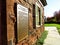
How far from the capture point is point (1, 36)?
4125mm

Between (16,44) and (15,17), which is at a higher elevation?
(15,17)

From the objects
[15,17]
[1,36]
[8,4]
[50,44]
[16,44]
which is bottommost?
[50,44]

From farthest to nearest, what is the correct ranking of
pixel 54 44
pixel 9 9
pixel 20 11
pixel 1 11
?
1. pixel 54 44
2. pixel 20 11
3. pixel 9 9
4. pixel 1 11

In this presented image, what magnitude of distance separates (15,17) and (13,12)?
0.18 m

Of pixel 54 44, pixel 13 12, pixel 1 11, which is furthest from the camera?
pixel 54 44

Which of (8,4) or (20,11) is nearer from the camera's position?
(8,4)

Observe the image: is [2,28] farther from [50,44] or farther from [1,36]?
[50,44]

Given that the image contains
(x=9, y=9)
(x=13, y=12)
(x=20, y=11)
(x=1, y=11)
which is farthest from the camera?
(x=20, y=11)

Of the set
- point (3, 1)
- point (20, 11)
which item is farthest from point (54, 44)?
point (3, 1)

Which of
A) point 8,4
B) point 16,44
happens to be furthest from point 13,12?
point 16,44

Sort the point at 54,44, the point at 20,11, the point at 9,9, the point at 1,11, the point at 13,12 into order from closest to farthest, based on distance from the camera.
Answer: the point at 1,11 → the point at 9,9 → the point at 13,12 → the point at 20,11 → the point at 54,44

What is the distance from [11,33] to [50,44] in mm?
5538

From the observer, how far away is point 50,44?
32.1 ft

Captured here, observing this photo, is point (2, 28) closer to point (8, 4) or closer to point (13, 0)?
point (8, 4)
